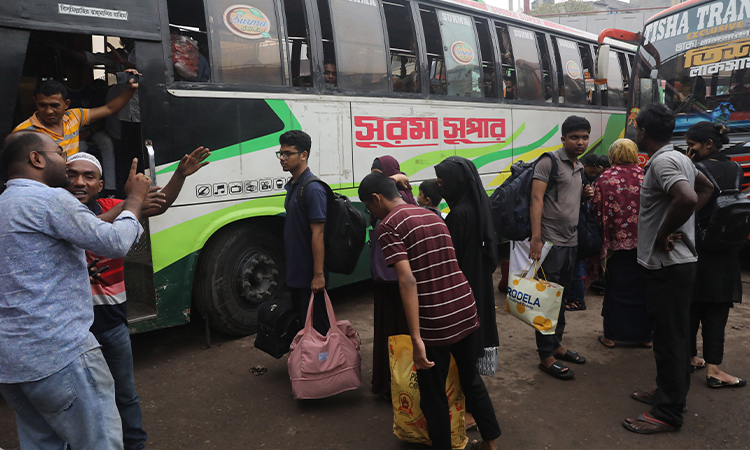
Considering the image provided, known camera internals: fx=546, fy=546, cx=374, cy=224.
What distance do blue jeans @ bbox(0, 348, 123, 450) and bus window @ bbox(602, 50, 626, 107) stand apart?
31.3 feet

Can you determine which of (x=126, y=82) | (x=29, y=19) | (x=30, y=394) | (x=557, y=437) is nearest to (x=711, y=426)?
(x=557, y=437)

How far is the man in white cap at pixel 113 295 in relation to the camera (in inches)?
106

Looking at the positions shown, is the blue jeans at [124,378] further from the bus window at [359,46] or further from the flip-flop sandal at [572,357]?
the bus window at [359,46]

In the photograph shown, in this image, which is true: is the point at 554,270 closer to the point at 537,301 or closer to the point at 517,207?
the point at 537,301

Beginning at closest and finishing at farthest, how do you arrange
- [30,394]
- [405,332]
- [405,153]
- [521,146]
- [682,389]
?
[30,394]
[682,389]
[405,332]
[405,153]
[521,146]

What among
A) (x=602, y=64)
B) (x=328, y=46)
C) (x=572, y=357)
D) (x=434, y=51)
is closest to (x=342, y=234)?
(x=572, y=357)

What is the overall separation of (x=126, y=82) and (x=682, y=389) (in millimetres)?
4350

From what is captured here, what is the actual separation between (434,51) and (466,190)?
11.8 feet

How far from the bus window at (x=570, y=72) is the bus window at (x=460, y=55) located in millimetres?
2132

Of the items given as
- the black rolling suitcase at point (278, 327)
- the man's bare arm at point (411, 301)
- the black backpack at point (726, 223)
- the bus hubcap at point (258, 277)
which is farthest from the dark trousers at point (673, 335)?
the bus hubcap at point (258, 277)

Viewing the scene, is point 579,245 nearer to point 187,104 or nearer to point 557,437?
point 557,437

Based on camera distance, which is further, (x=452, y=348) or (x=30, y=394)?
(x=452, y=348)

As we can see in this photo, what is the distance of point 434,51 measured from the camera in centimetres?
634

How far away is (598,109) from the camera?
9.26 meters
